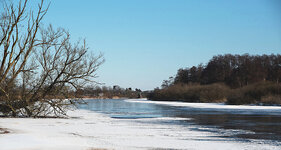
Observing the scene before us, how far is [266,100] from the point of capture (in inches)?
1427

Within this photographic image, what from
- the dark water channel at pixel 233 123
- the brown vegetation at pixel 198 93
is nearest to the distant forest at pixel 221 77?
the brown vegetation at pixel 198 93

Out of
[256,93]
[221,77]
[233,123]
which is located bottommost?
[233,123]

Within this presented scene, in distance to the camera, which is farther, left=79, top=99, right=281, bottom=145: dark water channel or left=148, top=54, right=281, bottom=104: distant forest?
left=148, top=54, right=281, bottom=104: distant forest

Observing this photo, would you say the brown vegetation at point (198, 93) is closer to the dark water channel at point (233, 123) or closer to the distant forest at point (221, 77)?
the distant forest at point (221, 77)

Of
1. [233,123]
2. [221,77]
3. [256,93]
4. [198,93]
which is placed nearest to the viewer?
[233,123]

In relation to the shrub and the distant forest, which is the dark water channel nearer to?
the shrub

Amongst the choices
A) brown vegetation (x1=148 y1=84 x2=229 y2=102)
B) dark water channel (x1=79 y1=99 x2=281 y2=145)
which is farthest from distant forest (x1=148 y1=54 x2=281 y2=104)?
dark water channel (x1=79 y1=99 x2=281 y2=145)

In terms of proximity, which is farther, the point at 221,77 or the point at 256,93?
the point at 221,77

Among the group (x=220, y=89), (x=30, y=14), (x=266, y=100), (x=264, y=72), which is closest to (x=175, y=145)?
(x=30, y=14)

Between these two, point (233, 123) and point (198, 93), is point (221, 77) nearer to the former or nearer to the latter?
point (198, 93)

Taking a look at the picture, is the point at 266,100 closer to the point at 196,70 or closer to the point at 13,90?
the point at 13,90

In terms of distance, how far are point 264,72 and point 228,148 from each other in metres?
75.5

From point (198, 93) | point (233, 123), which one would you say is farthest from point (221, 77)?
point (233, 123)

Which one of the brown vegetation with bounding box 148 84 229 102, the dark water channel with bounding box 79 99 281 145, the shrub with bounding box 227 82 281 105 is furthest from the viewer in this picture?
the brown vegetation with bounding box 148 84 229 102
